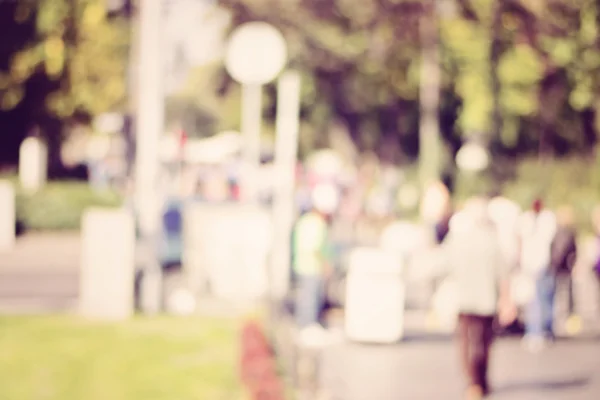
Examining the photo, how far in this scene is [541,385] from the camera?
11.6 m

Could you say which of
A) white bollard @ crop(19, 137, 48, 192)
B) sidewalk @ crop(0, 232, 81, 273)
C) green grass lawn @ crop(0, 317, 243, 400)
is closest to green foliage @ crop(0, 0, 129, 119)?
white bollard @ crop(19, 137, 48, 192)

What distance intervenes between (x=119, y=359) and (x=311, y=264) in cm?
361

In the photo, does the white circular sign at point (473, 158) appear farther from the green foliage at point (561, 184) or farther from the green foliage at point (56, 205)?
the green foliage at point (56, 205)

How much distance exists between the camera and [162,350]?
12.5 metres

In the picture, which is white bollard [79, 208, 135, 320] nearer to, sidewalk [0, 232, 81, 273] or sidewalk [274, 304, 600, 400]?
sidewalk [274, 304, 600, 400]

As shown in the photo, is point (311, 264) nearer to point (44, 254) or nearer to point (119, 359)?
point (119, 359)

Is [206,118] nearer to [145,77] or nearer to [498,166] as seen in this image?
[498,166]

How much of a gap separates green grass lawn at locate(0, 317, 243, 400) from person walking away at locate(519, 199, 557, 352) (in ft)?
11.9

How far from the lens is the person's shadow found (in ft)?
37.1

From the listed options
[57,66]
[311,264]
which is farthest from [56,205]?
[311,264]

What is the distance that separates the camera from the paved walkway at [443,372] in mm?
10953

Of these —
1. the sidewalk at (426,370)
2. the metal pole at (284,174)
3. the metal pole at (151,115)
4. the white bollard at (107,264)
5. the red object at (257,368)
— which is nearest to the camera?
the red object at (257,368)

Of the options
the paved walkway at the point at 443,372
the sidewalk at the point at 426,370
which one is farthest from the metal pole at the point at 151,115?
the paved walkway at the point at 443,372

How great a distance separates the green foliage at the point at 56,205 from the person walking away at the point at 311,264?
1867 centimetres
